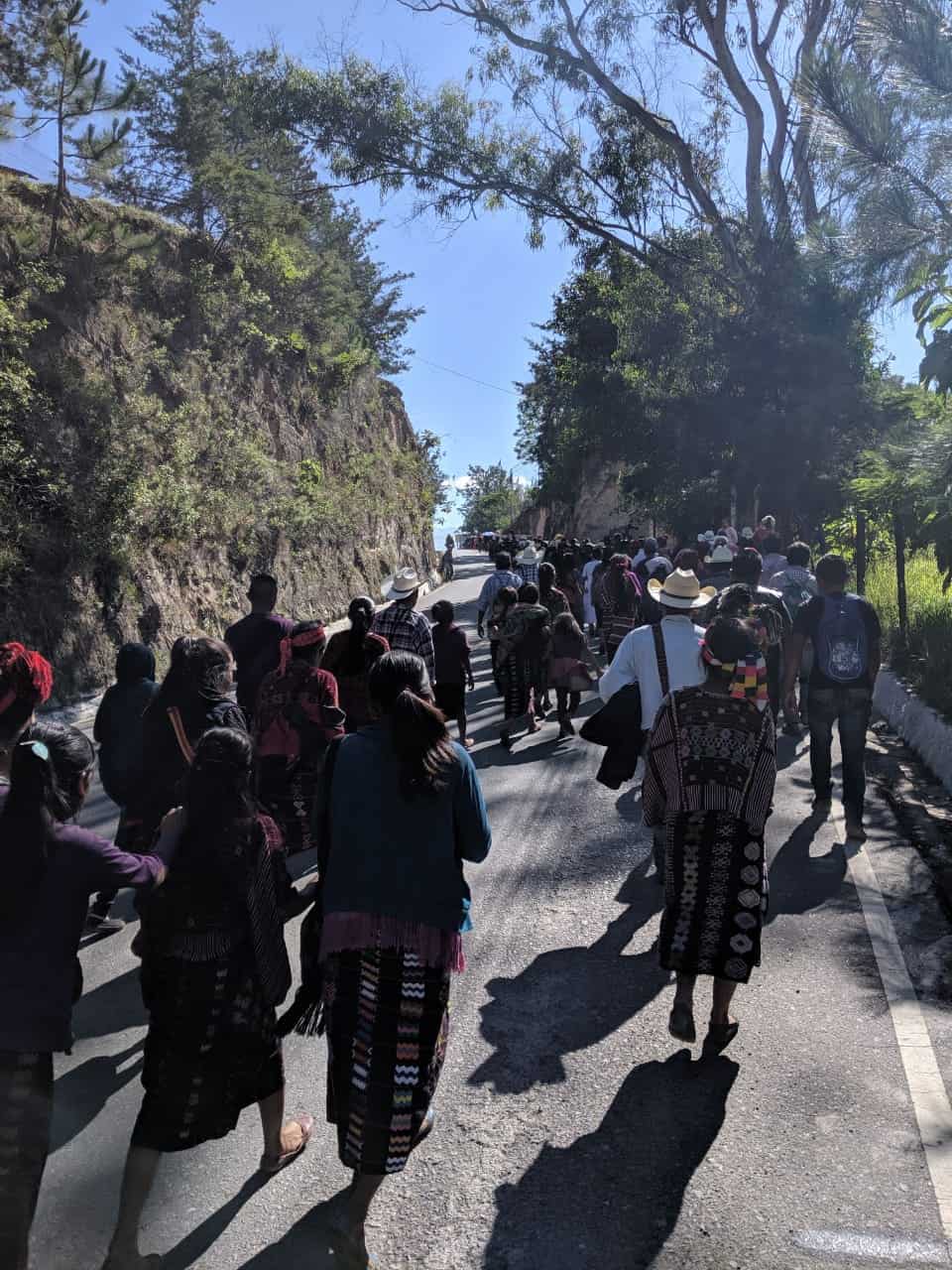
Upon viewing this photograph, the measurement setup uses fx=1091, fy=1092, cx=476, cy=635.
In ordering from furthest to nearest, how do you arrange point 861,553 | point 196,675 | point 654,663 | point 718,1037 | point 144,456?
point 144,456
point 861,553
point 654,663
point 196,675
point 718,1037

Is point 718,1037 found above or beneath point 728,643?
beneath

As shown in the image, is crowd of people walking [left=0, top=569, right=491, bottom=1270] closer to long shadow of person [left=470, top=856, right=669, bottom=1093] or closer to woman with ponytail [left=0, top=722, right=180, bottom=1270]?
woman with ponytail [left=0, top=722, right=180, bottom=1270]

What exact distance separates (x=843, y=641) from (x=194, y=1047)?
5430mm

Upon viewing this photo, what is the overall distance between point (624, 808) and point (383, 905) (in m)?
5.37

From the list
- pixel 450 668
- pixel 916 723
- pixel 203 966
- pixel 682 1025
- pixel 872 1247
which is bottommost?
pixel 872 1247

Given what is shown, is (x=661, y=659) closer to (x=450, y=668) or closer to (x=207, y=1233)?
(x=207, y=1233)

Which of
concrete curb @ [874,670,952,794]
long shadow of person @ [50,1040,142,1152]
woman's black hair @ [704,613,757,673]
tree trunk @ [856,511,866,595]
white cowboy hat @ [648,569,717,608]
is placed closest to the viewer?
long shadow of person @ [50,1040,142,1152]

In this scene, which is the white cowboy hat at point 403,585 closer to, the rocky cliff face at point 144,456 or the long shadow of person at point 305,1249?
the long shadow of person at point 305,1249

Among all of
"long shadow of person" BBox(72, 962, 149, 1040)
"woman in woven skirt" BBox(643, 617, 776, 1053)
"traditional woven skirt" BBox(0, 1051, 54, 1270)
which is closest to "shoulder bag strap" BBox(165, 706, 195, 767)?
"long shadow of person" BBox(72, 962, 149, 1040)

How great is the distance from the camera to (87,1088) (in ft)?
14.4

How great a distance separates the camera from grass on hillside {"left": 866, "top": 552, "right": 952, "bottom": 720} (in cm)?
1101

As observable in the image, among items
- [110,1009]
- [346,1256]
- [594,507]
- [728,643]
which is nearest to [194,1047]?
[346,1256]

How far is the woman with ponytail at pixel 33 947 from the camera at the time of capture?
2951 millimetres

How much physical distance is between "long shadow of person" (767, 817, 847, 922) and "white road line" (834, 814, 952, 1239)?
0.17m
